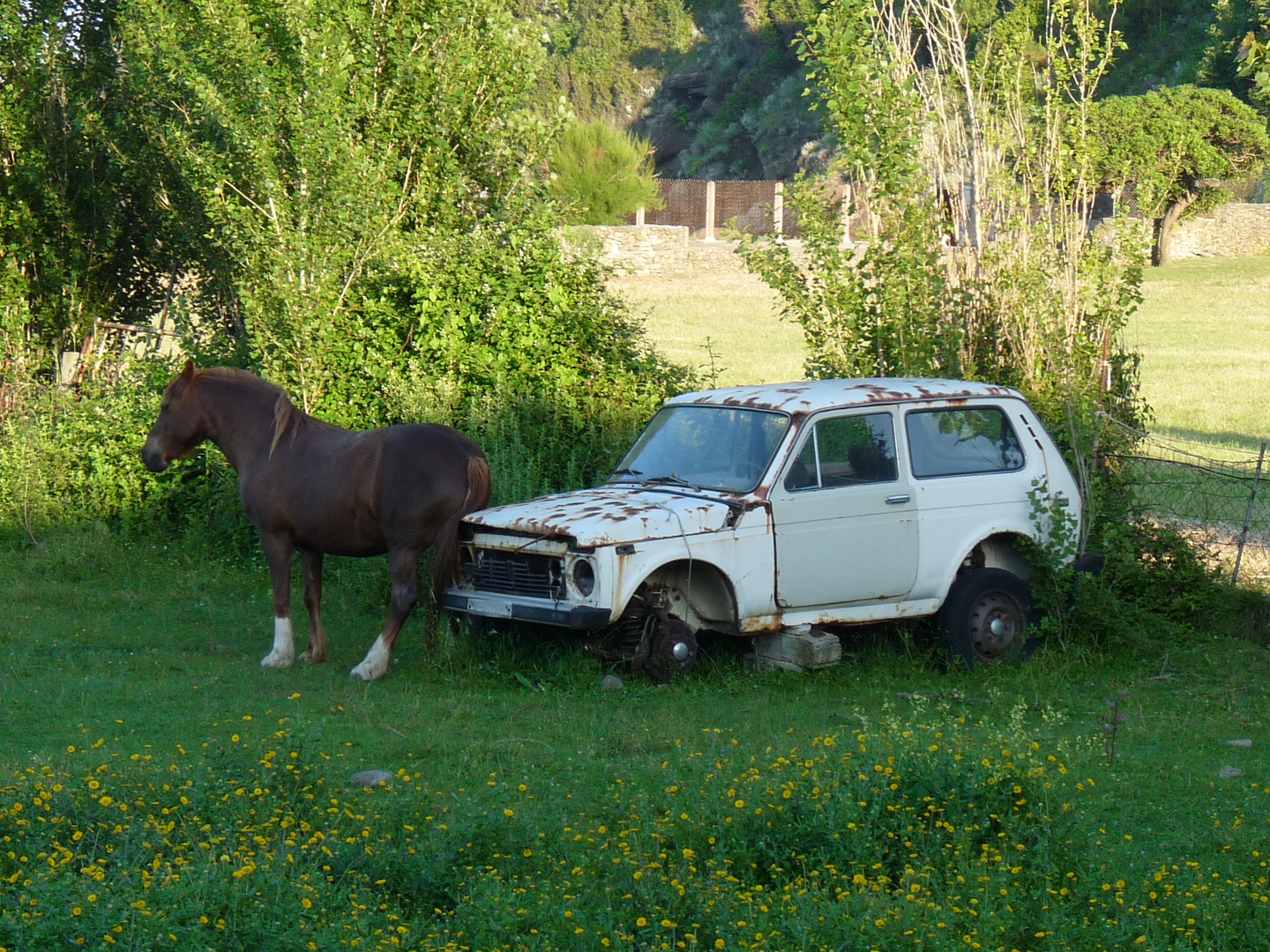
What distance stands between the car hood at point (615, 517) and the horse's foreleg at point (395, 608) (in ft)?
1.99

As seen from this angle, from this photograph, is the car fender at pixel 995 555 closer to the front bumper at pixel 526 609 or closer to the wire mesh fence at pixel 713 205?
the front bumper at pixel 526 609

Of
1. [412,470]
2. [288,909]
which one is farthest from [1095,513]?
[288,909]

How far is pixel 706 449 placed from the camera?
916cm

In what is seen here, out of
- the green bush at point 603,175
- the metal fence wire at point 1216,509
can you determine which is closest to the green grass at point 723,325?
→ the metal fence wire at point 1216,509

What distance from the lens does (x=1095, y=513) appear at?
10.2 m

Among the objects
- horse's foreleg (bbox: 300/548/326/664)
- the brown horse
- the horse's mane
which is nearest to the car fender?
the brown horse

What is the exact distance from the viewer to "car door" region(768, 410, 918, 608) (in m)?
8.62

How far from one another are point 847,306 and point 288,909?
26.2 feet

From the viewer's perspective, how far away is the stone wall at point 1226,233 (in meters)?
43.0

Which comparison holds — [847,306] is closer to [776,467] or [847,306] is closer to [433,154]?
[776,467]

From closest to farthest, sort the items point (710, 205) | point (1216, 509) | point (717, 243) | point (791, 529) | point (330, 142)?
point (791, 529) → point (1216, 509) → point (330, 142) → point (717, 243) → point (710, 205)

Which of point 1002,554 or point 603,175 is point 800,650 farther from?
point 603,175

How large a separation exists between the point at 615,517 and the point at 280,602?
102 inches

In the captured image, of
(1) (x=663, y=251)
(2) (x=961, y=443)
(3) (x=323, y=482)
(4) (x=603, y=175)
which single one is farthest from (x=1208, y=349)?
(3) (x=323, y=482)
